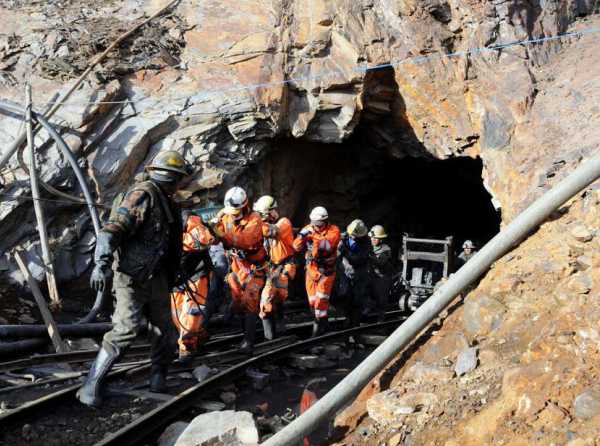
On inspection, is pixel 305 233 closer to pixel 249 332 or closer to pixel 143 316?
pixel 249 332

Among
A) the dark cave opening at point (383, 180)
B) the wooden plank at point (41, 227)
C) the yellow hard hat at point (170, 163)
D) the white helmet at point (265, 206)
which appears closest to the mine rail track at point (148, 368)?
the white helmet at point (265, 206)

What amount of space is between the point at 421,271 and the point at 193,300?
7.60 meters

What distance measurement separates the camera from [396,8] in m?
12.5

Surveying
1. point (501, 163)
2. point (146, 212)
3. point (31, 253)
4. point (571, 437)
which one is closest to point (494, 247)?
point (571, 437)

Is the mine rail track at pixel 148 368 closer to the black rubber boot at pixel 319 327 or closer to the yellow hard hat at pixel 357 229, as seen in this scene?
the black rubber boot at pixel 319 327

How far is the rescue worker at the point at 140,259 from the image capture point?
17.2 feet

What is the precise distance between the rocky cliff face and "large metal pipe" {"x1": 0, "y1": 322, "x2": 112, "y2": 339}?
2.14 m

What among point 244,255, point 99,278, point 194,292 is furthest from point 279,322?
point 99,278

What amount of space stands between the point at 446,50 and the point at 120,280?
8.85 meters

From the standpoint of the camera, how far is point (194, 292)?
687cm

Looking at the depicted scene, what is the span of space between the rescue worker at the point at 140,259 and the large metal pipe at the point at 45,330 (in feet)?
8.40

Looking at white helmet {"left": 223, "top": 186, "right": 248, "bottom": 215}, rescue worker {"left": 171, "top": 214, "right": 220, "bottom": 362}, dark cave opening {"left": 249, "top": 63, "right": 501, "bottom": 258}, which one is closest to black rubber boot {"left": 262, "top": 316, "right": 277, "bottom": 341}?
rescue worker {"left": 171, "top": 214, "right": 220, "bottom": 362}

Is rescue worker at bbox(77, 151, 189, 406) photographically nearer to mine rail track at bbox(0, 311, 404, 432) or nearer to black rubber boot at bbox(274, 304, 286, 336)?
mine rail track at bbox(0, 311, 404, 432)

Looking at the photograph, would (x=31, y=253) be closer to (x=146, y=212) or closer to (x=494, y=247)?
(x=146, y=212)
